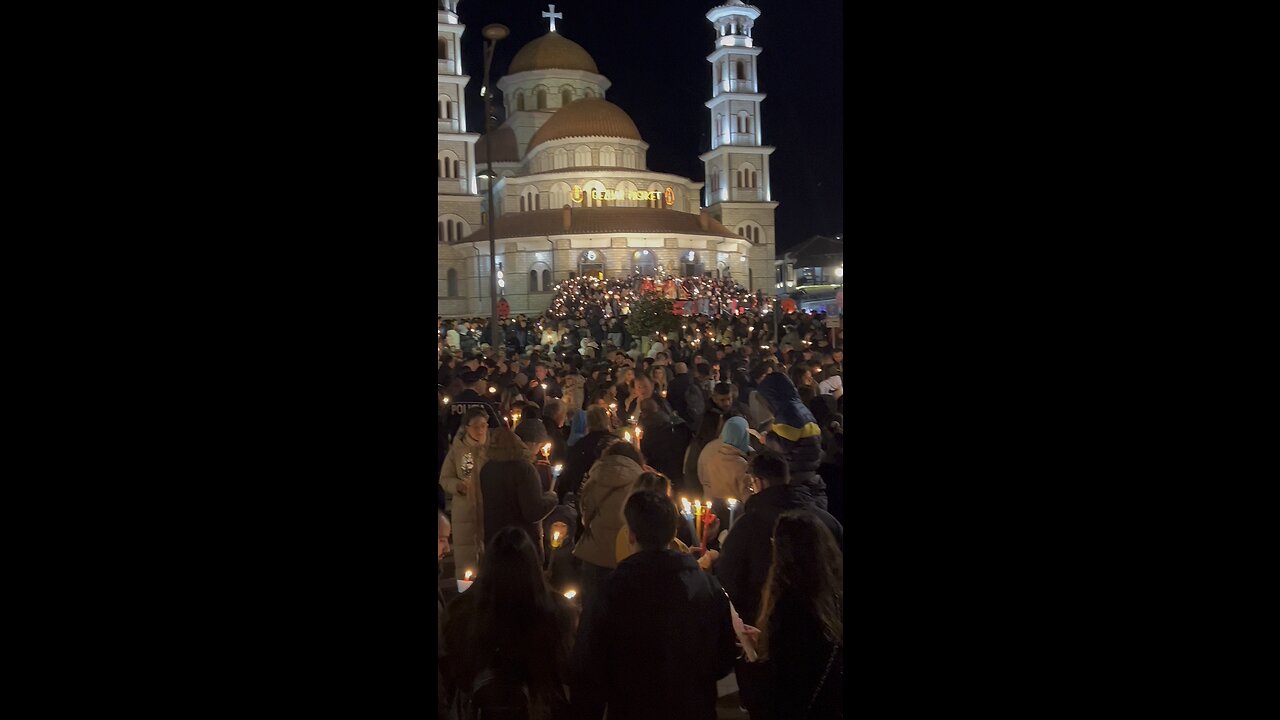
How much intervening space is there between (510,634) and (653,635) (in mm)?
445

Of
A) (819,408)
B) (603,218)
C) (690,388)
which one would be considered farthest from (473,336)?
(603,218)

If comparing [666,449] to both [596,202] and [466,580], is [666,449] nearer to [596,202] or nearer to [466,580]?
[466,580]

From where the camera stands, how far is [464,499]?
13.0 feet

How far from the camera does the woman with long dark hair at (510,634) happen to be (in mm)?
2678

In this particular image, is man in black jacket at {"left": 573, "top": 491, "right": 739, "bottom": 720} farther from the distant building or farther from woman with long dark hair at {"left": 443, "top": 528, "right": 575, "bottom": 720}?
the distant building

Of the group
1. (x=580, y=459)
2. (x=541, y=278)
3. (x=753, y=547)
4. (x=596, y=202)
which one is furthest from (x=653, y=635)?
(x=596, y=202)

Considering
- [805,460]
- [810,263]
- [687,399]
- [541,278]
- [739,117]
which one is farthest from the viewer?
[541,278]

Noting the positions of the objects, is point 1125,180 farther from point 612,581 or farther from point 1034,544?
point 612,581

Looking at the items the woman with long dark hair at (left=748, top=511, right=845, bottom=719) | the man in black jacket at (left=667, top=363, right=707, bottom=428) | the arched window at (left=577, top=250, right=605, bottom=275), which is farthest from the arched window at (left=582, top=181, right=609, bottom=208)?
the woman with long dark hair at (left=748, top=511, right=845, bottom=719)

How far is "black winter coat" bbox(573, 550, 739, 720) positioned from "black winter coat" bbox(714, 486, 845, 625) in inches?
14.9

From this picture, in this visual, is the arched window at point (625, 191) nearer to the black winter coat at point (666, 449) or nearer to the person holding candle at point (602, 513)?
the black winter coat at point (666, 449)

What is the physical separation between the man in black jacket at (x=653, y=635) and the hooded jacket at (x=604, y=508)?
0.52 meters

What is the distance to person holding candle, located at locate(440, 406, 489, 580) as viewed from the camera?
12.9ft

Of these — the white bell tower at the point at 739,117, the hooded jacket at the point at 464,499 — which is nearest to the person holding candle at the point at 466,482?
the hooded jacket at the point at 464,499
